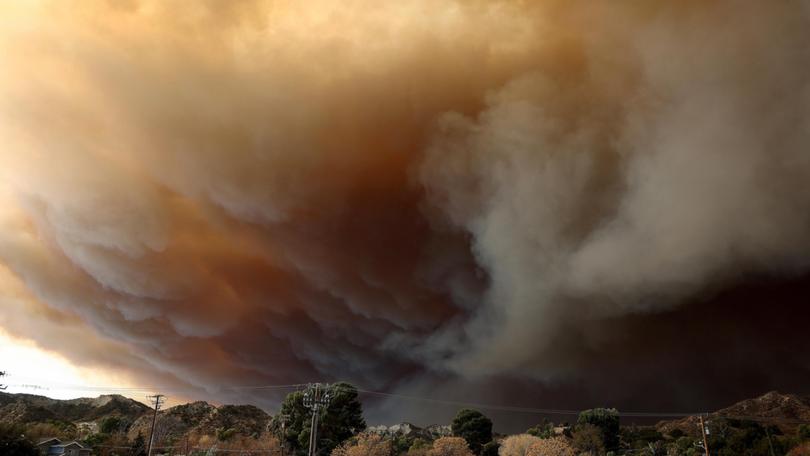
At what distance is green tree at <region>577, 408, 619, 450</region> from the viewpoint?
110 meters

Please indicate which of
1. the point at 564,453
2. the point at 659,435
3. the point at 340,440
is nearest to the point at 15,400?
the point at 340,440

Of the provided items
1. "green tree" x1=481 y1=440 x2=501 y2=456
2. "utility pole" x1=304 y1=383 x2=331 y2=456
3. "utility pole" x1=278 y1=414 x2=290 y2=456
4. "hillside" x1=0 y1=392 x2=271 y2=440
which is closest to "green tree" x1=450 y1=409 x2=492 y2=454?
"green tree" x1=481 y1=440 x2=501 y2=456

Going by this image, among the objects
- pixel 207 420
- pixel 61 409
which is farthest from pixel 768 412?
pixel 61 409

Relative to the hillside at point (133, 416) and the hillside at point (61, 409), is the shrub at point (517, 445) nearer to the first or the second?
the hillside at point (133, 416)

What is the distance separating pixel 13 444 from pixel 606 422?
110m

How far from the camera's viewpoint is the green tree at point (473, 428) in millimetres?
114338

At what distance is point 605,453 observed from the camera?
339ft

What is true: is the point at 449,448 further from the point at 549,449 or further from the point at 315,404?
the point at 315,404

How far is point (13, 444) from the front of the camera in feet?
207

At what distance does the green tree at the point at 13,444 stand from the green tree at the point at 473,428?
82.6m

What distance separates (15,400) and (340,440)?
483 ft

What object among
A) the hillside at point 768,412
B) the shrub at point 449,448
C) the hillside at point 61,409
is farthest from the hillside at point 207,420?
the hillside at point 768,412

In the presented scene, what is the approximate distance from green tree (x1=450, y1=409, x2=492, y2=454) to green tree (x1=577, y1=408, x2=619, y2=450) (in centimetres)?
2166

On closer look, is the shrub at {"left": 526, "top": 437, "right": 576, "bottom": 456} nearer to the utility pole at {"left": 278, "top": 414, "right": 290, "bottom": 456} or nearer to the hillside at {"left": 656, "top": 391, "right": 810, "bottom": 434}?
the utility pole at {"left": 278, "top": 414, "right": 290, "bottom": 456}
